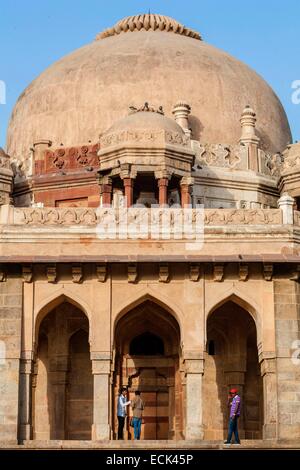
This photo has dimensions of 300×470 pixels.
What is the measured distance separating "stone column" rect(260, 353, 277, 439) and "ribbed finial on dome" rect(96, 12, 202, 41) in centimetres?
1318

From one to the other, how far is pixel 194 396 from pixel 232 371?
2.43 m

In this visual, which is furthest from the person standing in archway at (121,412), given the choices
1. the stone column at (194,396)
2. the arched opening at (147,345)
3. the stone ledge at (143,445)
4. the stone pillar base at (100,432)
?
the arched opening at (147,345)

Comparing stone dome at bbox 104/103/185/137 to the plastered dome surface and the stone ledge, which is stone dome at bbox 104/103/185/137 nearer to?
the plastered dome surface

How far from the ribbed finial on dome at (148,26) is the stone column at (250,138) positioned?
16.5 ft

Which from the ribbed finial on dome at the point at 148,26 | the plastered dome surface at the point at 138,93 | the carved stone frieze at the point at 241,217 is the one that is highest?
the ribbed finial on dome at the point at 148,26

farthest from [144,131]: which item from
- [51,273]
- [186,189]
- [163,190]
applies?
[51,273]

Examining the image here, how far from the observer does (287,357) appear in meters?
31.3

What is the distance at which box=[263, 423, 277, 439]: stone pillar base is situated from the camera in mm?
30906

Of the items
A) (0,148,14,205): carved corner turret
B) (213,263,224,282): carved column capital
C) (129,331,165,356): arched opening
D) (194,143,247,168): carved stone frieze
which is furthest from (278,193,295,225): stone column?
(0,148,14,205): carved corner turret

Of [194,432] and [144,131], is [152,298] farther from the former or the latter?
[144,131]

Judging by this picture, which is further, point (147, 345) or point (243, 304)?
point (147, 345)

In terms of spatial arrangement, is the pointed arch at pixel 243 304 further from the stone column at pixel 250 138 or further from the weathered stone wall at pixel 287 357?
the stone column at pixel 250 138

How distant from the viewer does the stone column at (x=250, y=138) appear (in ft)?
123

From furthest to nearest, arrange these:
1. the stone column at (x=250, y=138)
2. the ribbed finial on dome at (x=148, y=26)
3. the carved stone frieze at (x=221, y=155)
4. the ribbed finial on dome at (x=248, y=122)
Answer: the ribbed finial on dome at (x=148, y=26)
the ribbed finial on dome at (x=248, y=122)
the stone column at (x=250, y=138)
the carved stone frieze at (x=221, y=155)
